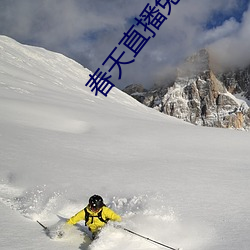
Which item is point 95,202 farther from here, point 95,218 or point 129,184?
point 129,184

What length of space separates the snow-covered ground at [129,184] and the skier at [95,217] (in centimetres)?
22

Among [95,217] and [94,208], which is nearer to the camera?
[94,208]

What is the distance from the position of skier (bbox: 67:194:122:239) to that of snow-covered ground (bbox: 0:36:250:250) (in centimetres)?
22

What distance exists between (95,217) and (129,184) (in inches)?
90.3

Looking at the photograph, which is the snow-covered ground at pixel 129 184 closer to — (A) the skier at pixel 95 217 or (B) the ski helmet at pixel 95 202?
(A) the skier at pixel 95 217

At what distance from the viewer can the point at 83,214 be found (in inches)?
230

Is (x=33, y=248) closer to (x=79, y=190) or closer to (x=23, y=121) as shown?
(x=79, y=190)

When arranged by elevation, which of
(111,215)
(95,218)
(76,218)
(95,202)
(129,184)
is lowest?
(76,218)

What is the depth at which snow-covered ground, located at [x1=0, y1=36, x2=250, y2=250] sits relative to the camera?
5.38 meters

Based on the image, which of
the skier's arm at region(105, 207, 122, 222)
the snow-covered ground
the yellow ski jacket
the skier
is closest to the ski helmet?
the skier

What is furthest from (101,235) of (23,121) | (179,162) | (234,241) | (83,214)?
(23,121)

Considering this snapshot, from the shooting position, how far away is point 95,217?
576 centimetres

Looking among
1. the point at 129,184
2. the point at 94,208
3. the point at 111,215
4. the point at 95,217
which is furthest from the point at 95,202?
the point at 129,184

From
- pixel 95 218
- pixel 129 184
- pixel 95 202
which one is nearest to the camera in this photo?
pixel 95 202
